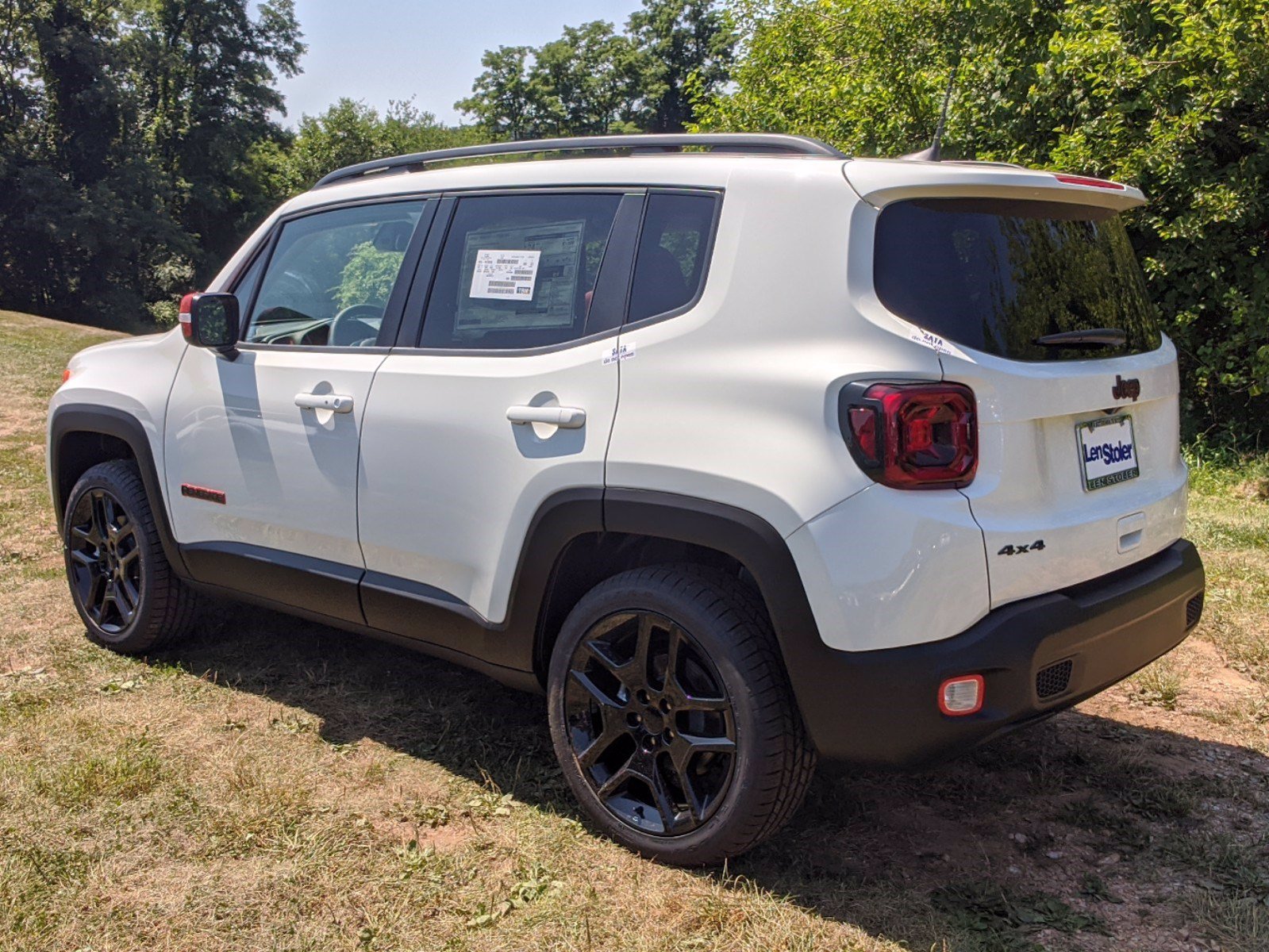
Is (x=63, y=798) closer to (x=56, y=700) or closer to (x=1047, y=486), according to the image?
(x=56, y=700)

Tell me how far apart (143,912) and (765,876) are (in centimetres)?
160

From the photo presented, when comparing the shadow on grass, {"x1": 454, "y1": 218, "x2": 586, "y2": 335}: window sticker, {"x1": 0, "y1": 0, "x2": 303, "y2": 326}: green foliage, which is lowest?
the shadow on grass

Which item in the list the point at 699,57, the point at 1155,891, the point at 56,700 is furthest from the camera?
the point at 699,57

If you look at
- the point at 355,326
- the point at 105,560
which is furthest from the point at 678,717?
the point at 105,560

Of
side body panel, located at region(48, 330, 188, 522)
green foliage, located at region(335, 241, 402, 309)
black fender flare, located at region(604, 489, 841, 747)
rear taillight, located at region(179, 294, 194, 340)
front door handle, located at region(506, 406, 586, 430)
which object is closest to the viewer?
black fender flare, located at region(604, 489, 841, 747)

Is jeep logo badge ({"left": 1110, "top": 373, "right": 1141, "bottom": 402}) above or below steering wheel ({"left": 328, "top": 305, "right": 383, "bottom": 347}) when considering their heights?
below

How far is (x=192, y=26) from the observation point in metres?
46.9

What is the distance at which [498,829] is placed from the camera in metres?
3.27

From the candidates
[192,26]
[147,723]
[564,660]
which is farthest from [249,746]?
[192,26]

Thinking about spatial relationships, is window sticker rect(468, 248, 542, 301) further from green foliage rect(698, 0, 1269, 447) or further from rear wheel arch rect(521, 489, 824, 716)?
green foliage rect(698, 0, 1269, 447)

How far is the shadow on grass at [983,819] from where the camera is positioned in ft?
9.35

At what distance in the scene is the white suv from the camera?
2.60 metres

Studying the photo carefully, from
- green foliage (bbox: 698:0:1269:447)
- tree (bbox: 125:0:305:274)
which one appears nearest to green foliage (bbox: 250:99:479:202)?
tree (bbox: 125:0:305:274)

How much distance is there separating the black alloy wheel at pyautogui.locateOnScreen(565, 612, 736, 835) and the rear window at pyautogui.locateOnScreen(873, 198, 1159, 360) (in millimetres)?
1027
